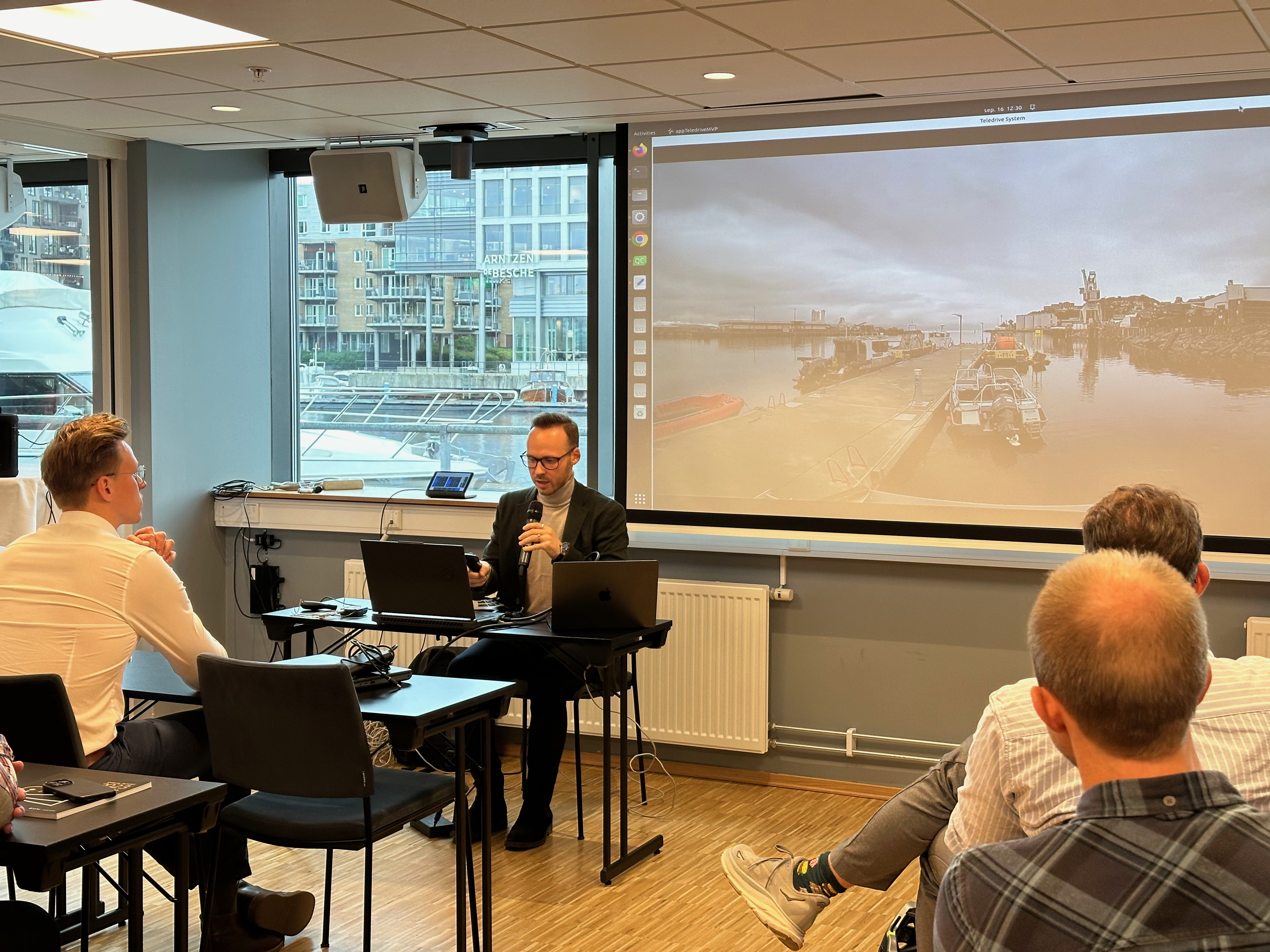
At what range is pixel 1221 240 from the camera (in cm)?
443

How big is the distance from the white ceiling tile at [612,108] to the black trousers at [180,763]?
8.63 feet

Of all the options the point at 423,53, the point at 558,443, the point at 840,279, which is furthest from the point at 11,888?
the point at 840,279

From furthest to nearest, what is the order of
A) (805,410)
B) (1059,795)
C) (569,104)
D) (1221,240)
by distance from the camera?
(805,410) → (569,104) → (1221,240) → (1059,795)

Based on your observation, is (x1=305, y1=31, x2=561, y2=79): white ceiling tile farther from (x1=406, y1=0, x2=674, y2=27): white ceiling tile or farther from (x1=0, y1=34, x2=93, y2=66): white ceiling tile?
(x1=0, y1=34, x2=93, y2=66): white ceiling tile

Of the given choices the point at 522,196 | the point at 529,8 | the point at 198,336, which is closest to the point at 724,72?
the point at 529,8

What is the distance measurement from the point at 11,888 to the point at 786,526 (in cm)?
311

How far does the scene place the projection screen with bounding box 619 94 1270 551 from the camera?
4473mm

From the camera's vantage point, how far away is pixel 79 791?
7.66 ft

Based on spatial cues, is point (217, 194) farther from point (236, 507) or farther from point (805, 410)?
point (805, 410)

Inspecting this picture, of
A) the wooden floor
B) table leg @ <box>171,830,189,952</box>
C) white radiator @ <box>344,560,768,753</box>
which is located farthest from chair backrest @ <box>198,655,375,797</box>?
white radiator @ <box>344,560,768,753</box>

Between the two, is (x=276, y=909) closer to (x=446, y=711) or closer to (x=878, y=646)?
(x=446, y=711)

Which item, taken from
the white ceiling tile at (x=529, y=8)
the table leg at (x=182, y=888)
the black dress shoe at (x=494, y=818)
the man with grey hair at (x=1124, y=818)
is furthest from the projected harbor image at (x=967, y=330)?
the man with grey hair at (x=1124, y=818)

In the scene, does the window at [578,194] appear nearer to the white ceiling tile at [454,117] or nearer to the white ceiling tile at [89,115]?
the white ceiling tile at [454,117]

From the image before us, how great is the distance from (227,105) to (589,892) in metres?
3.16
